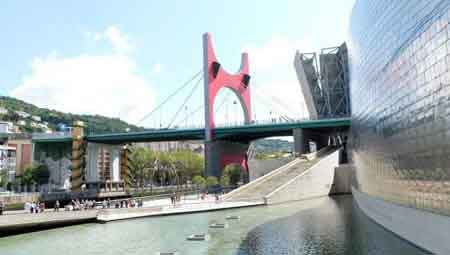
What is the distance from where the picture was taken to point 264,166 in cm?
6500

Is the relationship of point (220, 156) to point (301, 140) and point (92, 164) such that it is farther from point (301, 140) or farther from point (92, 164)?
point (92, 164)

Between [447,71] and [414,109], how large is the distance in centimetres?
360

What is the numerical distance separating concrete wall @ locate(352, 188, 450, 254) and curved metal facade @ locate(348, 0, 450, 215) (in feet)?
1.19

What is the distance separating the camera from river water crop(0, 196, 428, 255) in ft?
63.4

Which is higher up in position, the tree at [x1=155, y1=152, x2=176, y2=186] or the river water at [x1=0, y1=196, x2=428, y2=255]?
the tree at [x1=155, y1=152, x2=176, y2=186]

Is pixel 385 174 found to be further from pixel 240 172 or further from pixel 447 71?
pixel 240 172

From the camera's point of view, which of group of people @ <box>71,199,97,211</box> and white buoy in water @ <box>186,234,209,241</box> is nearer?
white buoy in water @ <box>186,234,209,241</box>

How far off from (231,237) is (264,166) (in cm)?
4252

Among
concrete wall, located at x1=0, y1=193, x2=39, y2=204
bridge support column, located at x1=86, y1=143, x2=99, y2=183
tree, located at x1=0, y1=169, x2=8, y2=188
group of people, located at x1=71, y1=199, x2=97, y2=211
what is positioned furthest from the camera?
tree, located at x1=0, y1=169, x2=8, y2=188

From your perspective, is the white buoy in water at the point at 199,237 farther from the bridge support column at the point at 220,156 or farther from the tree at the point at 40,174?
the tree at the point at 40,174

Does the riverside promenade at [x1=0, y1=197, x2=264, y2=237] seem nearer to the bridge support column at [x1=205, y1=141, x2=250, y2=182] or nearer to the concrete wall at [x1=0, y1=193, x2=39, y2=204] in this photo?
the concrete wall at [x1=0, y1=193, x2=39, y2=204]

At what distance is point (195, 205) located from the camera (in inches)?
1446

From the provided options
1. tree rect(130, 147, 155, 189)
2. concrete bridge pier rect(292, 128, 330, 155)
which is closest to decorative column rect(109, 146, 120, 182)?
tree rect(130, 147, 155, 189)

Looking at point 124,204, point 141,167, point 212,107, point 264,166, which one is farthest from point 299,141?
point 141,167
